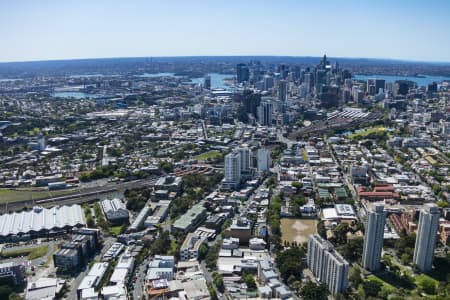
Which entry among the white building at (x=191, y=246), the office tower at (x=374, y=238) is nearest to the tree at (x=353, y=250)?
the office tower at (x=374, y=238)

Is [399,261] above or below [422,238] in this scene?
below

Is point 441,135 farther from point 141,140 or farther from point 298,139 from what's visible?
point 141,140

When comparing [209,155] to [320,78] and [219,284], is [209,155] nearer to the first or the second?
[219,284]

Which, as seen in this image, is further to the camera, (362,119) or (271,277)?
(362,119)

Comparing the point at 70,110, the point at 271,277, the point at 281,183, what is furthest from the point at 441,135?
the point at 70,110

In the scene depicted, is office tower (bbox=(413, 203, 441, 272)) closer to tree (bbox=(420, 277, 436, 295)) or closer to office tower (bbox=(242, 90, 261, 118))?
tree (bbox=(420, 277, 436, 295))

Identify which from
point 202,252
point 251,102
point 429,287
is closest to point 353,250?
point 429,287

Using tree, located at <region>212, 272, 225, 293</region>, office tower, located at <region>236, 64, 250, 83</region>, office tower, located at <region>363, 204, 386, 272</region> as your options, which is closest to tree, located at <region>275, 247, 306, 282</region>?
tree, located at <region>212, 272, 225, 293</region>
